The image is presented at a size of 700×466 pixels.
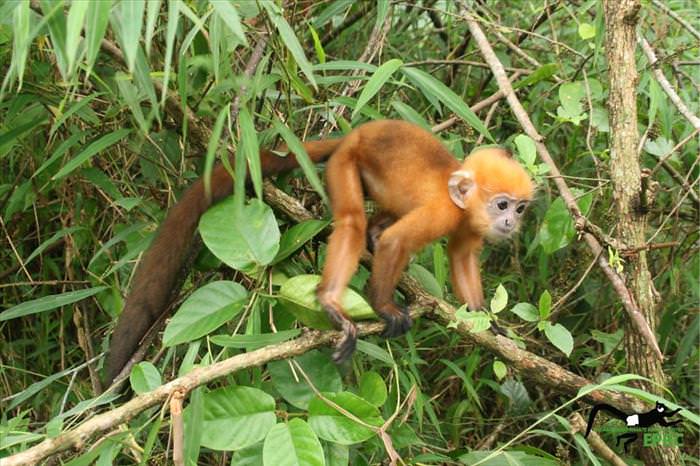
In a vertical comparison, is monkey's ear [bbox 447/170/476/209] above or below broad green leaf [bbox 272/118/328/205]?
below

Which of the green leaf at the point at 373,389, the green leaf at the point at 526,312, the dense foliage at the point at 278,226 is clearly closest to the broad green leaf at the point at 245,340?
the dense foliage at the point at 278,226

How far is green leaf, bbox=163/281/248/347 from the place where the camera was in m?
2.70

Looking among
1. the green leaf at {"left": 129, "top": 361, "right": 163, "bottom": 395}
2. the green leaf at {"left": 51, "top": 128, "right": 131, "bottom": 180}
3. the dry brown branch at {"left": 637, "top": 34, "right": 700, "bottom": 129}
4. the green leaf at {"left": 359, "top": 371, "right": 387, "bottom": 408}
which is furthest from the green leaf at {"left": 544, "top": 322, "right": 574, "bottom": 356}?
the green leaf at {"left": 51, "top": 128, "right": 131, "bottom": 180}

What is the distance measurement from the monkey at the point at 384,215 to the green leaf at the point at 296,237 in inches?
6.6

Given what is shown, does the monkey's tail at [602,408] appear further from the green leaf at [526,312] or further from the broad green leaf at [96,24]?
the broad green leaf at [96,24]

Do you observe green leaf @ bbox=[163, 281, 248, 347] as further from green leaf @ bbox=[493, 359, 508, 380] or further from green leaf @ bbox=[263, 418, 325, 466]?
green leaf @ bbox=[493, 359, 508, 380]

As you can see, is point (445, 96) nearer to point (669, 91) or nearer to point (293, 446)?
point (669, 91)

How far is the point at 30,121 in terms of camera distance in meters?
3.53

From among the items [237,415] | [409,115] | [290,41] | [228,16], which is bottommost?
[237,415]

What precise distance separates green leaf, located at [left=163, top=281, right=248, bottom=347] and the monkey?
303mm

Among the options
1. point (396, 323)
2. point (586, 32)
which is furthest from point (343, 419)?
point (586, 32)

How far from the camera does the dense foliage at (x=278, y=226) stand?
259 centimetres

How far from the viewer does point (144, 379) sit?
8.17 ft

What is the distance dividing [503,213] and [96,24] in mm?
2110
